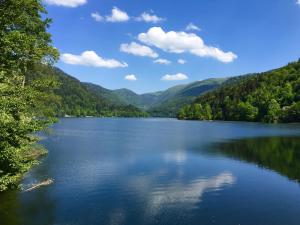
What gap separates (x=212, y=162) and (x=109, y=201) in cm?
3144

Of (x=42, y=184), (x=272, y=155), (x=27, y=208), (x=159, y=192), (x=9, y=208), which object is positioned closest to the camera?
(x=9, y=208)

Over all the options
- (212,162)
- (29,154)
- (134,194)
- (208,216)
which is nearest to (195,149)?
(212,162)

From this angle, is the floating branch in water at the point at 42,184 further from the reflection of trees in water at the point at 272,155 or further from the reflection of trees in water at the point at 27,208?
the reflection of trees in water at the point at 272,155

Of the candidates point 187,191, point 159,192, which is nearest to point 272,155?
point 187,191

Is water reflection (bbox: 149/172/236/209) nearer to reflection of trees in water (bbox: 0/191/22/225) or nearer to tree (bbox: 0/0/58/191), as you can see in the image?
reflection of trees in water (bbox: 0/191/22/225)

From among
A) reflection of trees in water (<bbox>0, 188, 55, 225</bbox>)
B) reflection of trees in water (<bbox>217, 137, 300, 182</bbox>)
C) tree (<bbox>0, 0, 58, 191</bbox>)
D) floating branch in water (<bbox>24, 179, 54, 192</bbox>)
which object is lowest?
reflection of trees in water (<bbox>0, 188, 55, 225</bbox>)

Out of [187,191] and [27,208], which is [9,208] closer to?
[27,208]

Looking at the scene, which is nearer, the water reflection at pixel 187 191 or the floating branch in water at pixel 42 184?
the water reflection at pixel 187 191

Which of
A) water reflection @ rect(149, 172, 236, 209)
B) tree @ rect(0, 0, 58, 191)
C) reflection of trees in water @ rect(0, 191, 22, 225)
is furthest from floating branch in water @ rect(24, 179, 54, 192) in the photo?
water reflection @ rect(149, 172, 236, 209)

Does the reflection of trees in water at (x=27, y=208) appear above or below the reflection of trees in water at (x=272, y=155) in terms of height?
below

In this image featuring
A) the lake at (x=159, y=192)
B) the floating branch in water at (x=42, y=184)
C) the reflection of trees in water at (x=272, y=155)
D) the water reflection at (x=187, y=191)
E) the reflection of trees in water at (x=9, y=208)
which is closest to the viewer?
the reflection of trees in water at (x=9, y=208)

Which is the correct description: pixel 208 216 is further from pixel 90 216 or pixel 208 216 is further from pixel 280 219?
pixel 90 216

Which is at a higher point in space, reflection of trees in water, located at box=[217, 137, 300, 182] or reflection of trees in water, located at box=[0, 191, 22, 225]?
reflection of trees in water, located at box=[217, 137, 300, 182]

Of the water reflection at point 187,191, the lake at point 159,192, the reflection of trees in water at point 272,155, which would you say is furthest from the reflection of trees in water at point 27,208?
the reflection of trees in water at point 272,155
